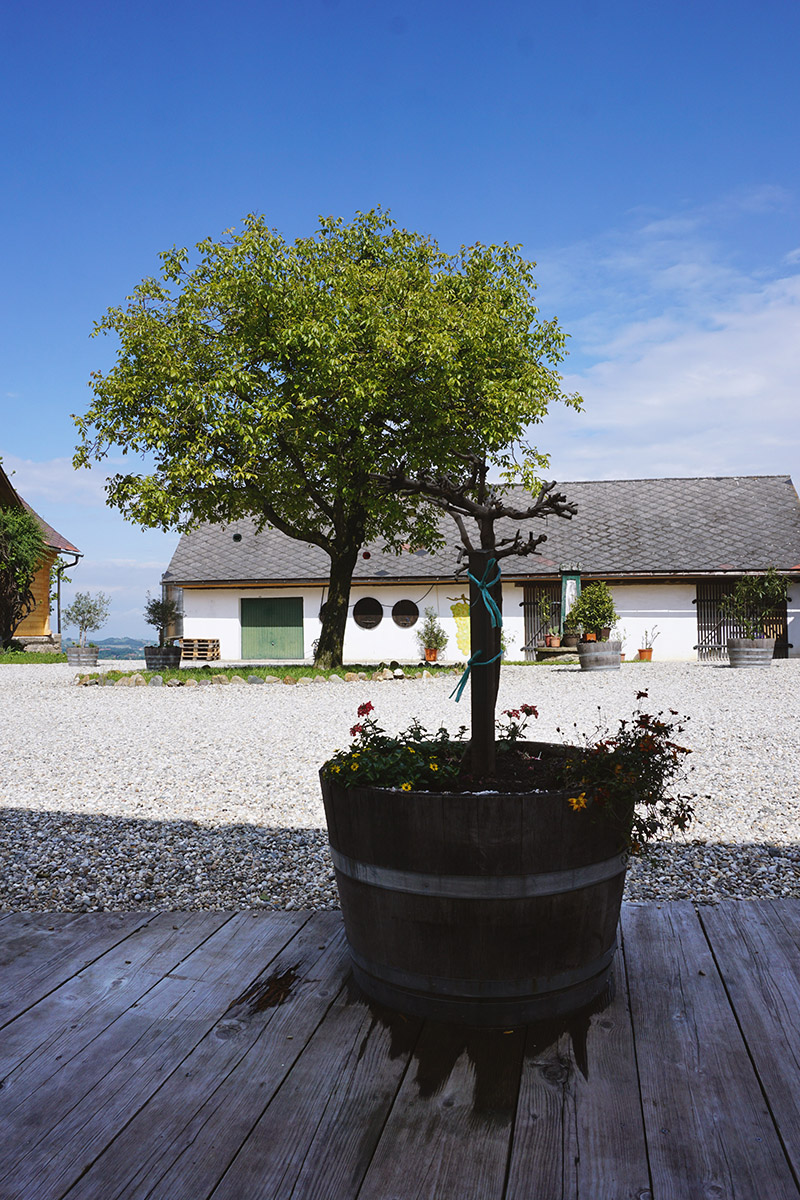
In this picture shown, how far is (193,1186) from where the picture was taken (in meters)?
1.64

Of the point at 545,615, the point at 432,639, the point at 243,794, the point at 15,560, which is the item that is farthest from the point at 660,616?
the point at 243,794

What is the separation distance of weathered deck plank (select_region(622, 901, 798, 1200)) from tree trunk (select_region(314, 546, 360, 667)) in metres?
14.8

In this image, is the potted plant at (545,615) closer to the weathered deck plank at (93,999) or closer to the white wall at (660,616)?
the white wall at (660,616)

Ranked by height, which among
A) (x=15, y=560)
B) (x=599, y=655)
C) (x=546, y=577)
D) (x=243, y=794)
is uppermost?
(x=15, y=560)

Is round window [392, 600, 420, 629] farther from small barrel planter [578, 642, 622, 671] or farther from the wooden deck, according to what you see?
the wooden deck

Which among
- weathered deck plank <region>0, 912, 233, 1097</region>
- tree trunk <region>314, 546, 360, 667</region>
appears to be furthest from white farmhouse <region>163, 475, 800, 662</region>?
weathered deck plank <region>0, 912, 233, 1097</region>

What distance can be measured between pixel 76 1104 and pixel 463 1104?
88 centimetres

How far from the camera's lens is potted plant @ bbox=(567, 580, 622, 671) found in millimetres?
16781

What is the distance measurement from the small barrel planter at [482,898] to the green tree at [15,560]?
978 inches

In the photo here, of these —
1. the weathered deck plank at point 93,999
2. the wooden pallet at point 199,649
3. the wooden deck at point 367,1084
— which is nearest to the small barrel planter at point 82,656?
the wooden pallet at point 199,649

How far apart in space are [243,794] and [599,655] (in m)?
12.1

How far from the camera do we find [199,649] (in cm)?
2623

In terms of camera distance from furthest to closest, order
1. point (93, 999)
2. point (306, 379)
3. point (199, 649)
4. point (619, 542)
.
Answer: point (199, 649) < point (619, 542) < point (306, 379) < point (93, 999)

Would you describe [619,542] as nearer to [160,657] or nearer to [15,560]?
[160,657]
